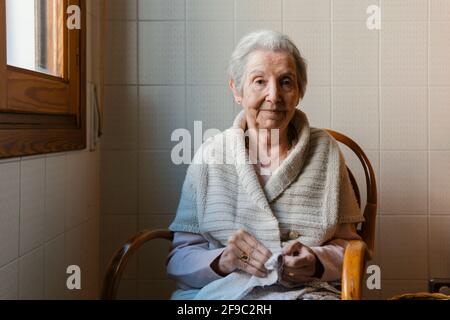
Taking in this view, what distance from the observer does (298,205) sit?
1.25m

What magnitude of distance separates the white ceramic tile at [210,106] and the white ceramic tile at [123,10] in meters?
0.27

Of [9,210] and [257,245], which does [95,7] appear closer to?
[9,210]

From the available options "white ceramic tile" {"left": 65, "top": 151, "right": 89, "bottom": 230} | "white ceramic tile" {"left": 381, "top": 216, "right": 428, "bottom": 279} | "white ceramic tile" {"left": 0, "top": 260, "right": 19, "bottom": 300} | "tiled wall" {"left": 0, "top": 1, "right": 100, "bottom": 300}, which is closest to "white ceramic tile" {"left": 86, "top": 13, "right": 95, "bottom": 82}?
"tiled wall" {"left": 0, "top": 1, "right": 100, "bottom": 300}

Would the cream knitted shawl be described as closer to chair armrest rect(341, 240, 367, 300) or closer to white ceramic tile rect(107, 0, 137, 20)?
chair armrest rect(341, 240, 367, 300)

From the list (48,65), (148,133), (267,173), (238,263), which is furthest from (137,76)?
(238,263)

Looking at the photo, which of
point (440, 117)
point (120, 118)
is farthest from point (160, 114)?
point (440, 117)

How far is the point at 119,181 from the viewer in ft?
5.68

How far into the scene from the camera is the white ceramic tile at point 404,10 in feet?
5.43

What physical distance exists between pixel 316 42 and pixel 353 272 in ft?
2.77

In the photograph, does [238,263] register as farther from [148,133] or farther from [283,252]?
[148,133]

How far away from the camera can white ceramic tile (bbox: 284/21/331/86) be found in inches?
65.8

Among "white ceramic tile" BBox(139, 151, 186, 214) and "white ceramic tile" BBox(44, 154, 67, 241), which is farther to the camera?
"white ceramic tile" BBox(139, 151, 186, 214)

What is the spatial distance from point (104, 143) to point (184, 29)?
413 mm

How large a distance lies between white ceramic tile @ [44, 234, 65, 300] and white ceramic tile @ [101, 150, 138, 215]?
33 centimetres
